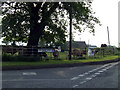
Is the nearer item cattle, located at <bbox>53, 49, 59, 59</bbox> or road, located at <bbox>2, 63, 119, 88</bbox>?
road, located at <bbox>2, 63, 119, 88</bbox>

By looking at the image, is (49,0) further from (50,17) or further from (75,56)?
(75,56)

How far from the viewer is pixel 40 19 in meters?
24.9

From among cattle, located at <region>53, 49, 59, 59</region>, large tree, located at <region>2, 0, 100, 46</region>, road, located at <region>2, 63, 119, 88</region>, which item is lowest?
road, located at <region>2, 63, 119, 88</region>

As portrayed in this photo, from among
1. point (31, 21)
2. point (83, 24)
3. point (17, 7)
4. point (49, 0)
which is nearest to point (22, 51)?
point (31, 21)

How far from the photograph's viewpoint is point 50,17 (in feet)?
78.9

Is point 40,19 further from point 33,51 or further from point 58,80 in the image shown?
point 58,80

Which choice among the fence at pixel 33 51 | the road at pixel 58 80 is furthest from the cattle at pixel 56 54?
the road at pixel 58 80

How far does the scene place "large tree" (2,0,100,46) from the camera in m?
22.3

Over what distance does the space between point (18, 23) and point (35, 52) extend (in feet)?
13.5

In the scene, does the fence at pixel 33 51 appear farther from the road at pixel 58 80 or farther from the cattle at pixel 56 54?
the road at pixel 58 80

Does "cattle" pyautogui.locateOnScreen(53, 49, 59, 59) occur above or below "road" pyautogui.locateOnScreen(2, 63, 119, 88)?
above

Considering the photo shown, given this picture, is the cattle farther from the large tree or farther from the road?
the road

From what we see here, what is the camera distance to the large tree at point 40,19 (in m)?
22.3

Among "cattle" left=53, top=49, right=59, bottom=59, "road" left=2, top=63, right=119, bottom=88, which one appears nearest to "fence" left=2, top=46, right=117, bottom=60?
"cattle" left=53, top=49, right=59, bottom=59
